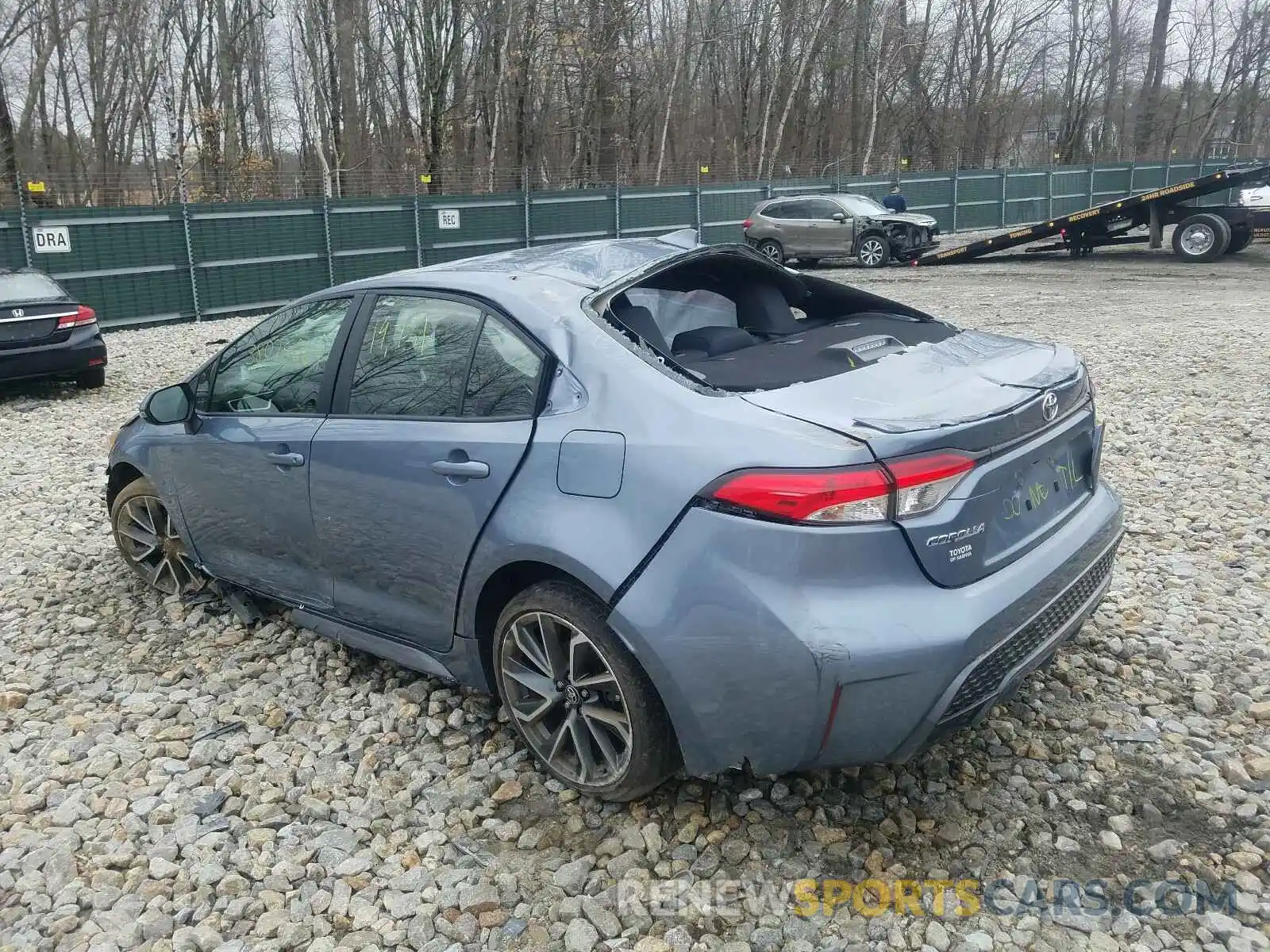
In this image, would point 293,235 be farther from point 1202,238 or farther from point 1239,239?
point 1239,239

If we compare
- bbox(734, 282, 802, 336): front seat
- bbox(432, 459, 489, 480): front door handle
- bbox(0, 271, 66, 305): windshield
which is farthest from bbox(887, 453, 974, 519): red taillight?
bbox(0, 271, 66, 305): windshield

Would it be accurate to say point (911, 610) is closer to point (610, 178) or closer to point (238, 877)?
point (238, 877)

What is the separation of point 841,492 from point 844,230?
21324mm

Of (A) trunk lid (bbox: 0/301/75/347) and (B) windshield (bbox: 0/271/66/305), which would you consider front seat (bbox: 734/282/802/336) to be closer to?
(A) trunk lid (bbox: 0/301/75/347)

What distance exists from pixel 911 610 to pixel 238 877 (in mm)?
1996

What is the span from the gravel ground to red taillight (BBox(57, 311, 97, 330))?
21.2ft

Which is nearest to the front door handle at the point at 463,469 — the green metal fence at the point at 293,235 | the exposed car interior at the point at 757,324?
the exposed car interior at the point at 757,324

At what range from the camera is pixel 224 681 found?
418cm

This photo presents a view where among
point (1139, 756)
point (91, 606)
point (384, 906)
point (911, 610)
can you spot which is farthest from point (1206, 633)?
point (91, 606)

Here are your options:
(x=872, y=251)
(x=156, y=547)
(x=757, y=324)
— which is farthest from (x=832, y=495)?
(x=872, y=251)

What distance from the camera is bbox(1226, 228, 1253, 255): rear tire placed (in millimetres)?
20250

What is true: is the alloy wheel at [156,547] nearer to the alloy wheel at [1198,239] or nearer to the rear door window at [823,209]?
the rear door window at [823,209]
